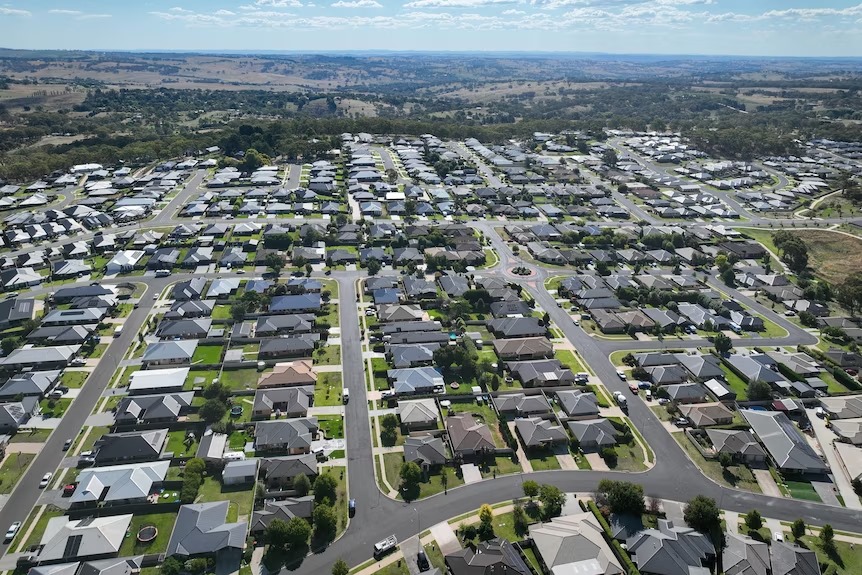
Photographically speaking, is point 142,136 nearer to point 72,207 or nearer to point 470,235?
point 72,207

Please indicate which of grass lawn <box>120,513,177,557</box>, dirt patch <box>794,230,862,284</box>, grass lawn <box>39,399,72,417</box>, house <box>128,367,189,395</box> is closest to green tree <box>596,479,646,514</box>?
grass lawn <box>120,513,177,557</box>

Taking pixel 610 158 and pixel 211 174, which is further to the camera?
pixel 610 158

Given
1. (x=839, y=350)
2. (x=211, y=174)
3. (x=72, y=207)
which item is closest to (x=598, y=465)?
(x=839, y=350)

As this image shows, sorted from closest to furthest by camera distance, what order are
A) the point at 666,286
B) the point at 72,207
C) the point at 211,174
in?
the point at 666,286 → the point at 72,207 → the point at 211,174

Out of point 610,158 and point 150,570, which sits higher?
point 610,158

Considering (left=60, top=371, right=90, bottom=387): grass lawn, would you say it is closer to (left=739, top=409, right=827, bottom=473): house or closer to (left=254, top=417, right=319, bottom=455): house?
(left=254, top=417, right=319, bottom=455): house

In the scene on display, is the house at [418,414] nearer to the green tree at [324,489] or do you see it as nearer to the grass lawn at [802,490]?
the green tree at [324,489]

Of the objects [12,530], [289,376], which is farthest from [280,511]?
[12,530]
